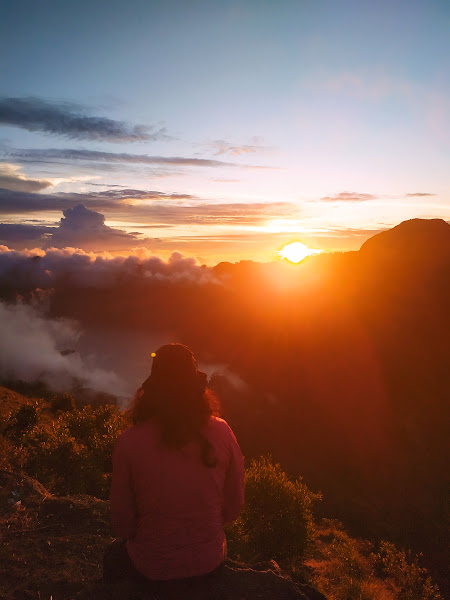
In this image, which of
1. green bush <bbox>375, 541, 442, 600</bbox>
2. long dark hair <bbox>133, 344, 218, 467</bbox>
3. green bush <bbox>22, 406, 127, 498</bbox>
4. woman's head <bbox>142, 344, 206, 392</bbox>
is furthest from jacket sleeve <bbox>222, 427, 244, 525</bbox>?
green bush <bbox>375, 541, 442, 600</bbox>

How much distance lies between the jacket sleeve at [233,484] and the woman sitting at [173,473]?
0.5 inches

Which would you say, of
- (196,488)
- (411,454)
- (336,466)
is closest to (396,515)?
(336,466)

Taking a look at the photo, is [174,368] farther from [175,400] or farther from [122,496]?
[122,496]

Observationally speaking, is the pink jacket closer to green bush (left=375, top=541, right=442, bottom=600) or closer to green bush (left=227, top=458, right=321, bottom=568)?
green bush (left=227, top=458, right=321, bottom=568)

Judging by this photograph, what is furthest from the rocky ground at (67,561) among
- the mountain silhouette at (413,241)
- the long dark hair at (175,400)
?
the mountain silhouette at (413,241)

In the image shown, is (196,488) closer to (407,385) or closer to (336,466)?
(336,466)

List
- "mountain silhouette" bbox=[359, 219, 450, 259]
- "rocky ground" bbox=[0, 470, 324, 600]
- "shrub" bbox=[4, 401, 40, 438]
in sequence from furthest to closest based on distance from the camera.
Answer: "mountain silhouette" bbox=[359, 219, 450, 259]
"shrub" bbox=[4, 401, 40, 438]
"rocky ground" bbox=[0, 470, 324, 600]

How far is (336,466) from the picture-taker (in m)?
51.8

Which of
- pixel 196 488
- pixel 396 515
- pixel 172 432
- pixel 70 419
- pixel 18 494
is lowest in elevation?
pixel 396 515

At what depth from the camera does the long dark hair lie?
2.94 metres

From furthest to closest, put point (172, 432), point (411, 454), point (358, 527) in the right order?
point (411, 454) < point (358, 527) < point (172, 432)

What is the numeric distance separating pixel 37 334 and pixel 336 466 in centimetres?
17697

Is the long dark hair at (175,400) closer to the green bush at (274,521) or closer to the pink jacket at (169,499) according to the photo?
the pink jacket at (169,499)

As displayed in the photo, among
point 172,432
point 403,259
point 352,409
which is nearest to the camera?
point 172,432
